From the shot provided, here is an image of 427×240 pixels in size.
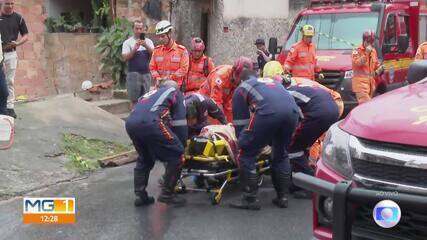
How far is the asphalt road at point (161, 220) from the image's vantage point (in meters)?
5.39

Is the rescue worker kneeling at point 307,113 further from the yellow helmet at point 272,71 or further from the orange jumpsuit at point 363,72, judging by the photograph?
the orange jumpsuit at point 363,72

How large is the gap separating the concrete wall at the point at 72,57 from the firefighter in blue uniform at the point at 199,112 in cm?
674

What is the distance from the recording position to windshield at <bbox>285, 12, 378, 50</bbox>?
1097cm

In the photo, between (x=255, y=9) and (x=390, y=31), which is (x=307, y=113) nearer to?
(x=390, y=31)

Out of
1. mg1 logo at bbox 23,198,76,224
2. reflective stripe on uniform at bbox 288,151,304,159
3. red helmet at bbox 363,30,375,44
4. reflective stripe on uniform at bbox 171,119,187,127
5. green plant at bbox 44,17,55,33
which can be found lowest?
reflective stripe on uniform at bbox 288,151,304,159

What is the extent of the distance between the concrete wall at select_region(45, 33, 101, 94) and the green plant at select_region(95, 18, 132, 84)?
60 centimetres

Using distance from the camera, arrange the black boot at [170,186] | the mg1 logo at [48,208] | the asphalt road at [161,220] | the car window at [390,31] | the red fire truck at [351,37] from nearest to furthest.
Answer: the mg1 logo at [48,208] → the asphalt road at [161,220] → the black boot at [170,186] → the red fire truck at [351,37] → the car window at [390,31]

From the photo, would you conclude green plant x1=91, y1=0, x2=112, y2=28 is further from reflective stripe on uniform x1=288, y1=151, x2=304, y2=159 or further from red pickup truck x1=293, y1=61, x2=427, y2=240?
red pickup truck x1=293, y1=61, x2=427, y2=240

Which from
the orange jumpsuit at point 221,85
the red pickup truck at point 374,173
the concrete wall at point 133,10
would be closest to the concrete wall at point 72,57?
the concrete wall at point 133,10

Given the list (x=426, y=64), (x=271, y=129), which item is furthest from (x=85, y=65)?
(x=426, y=64)

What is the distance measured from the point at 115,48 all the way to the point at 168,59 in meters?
3.74

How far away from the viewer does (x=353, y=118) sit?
146 inches

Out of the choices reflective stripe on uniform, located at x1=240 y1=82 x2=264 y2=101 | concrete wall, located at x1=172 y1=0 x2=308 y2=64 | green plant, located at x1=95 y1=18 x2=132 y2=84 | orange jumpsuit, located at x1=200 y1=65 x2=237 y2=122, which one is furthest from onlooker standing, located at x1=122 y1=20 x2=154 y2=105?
concrete wall, located at x1=172 y1=0 x2=308 y2=64

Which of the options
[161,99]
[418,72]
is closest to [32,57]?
[161,99]
